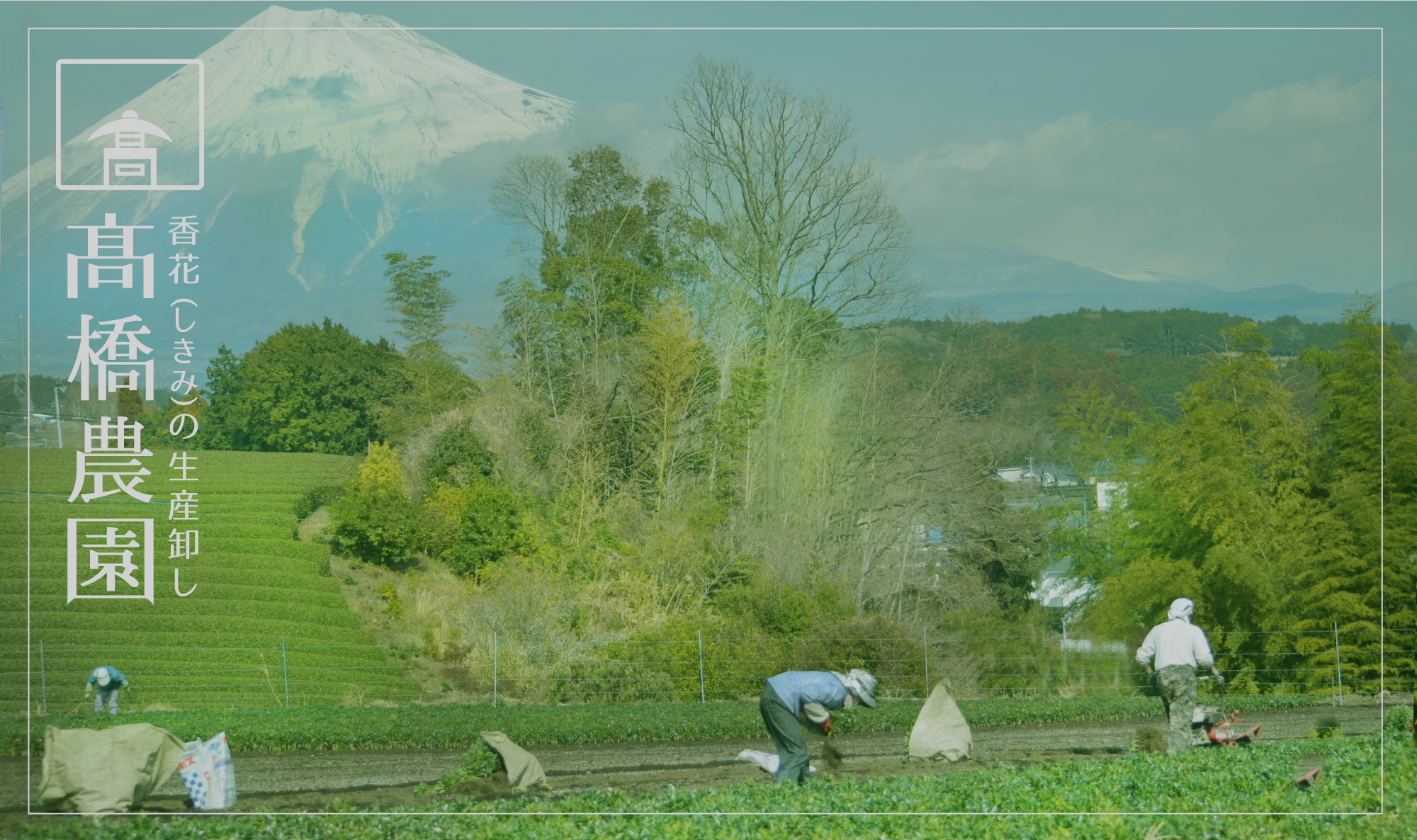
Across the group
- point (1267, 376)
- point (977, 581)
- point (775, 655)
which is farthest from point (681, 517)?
point (1267, 376)

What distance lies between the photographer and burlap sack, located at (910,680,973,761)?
23.4 ft

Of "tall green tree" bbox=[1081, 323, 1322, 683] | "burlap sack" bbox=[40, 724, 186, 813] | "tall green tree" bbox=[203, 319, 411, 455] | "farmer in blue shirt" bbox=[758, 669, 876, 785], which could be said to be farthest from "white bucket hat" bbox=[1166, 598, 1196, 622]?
"burlap sack" bbox=[40, 724, 186, 813]

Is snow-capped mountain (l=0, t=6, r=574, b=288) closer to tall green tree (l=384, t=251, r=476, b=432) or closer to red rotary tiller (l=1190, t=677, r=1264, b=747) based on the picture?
tall green tree (l=384, t=251, r=476, b=432)

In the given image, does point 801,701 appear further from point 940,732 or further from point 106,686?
point 106,686

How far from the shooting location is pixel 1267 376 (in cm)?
723

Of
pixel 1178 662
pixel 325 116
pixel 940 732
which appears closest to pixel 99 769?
pixel 325 116

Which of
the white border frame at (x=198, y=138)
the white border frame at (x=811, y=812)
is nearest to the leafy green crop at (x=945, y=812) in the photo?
the white border frame at (x=811, y=812)

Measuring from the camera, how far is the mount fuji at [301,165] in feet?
19.7

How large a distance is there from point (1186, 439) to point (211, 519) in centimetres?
700

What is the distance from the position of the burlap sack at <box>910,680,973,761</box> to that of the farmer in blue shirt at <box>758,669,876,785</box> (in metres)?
1.51

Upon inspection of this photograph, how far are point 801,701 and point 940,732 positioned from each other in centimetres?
185

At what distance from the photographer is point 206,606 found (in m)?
6.68

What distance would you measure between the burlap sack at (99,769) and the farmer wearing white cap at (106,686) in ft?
2.74

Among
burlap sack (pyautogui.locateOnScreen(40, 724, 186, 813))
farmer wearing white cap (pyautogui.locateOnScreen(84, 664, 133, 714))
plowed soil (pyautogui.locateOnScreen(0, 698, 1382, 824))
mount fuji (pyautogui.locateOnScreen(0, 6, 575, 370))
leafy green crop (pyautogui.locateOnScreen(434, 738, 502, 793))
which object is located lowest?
plowed soil (pyautogui.locateOnScreen(0, 698, 1382, 824))
